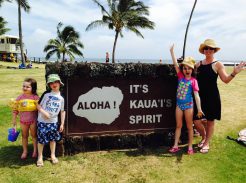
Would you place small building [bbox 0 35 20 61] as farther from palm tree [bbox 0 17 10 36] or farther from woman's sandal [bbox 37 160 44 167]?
woman's sandal [bbox 37 160 44 167]

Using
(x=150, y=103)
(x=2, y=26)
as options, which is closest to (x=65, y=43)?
(x=2, y=26)

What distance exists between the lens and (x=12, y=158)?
436 centimetres

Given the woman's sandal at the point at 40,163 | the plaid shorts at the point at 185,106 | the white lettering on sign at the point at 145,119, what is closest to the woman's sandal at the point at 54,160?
the woman's sandal at the point at 40,163

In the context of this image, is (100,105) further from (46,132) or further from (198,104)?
(198,104)

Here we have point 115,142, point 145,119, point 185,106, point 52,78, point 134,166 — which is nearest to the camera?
point 52,78

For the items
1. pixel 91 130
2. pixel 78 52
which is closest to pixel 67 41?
pixel 78 52

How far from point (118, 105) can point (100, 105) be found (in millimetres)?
308

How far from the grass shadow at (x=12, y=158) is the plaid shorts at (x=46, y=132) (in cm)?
41

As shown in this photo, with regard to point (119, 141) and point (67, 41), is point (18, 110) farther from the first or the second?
point (67, 41)

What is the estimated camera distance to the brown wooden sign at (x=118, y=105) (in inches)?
178

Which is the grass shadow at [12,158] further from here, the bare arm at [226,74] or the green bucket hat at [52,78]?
the bare arm at [226,74]

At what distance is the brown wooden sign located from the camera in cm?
452

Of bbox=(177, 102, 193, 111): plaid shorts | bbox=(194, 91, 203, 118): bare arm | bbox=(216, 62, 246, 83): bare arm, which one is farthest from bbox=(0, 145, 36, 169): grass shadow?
bbox=(216, 62, 246, 83): bare arm

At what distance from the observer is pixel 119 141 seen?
4766 mm
